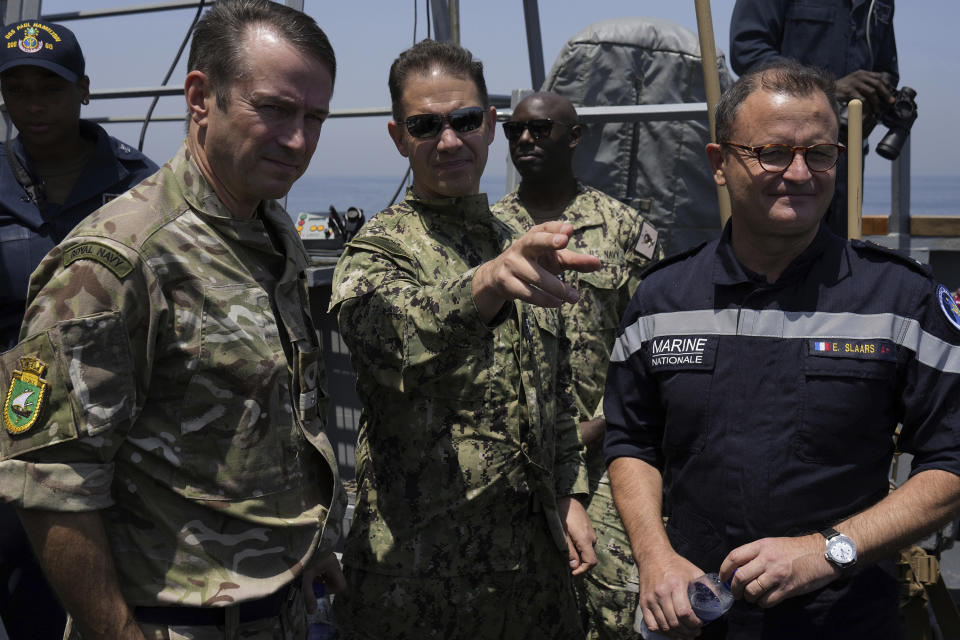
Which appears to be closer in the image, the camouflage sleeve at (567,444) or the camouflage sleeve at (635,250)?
the camouflage sleeve at (567,444)

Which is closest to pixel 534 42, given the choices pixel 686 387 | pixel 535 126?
pixel 535 126

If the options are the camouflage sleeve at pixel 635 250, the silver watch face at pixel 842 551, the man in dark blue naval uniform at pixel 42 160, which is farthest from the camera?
the camouflage sleeve at pixel 635 250

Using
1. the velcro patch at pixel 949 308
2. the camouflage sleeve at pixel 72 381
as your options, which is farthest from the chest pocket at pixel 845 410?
the camouflage sleeve at pixel 72 381

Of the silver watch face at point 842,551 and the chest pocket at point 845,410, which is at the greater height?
the chest pocket at point 845,410

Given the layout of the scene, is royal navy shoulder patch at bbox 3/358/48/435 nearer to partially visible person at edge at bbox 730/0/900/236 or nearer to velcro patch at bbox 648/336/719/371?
→ velcro patch at bbox 648/336/719/371

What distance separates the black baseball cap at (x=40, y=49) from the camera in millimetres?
2947

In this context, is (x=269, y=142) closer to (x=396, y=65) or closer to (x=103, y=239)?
(x=103, y=239)

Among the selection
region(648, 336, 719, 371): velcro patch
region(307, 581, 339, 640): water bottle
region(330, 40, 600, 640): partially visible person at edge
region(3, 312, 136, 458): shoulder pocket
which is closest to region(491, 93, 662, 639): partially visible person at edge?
region(330, 40, 600, 640): partially visible person at edge

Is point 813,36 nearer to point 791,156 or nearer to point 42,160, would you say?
point 791,156

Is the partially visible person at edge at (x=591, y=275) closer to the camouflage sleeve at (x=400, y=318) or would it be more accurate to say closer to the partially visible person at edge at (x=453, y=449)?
the partially visible person at edge at (x=453, y=449)

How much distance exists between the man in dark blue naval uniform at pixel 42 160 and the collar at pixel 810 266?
6.57ft

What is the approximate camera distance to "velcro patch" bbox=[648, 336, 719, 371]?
2123 mm

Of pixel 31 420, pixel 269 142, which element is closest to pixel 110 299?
pixel 31 420

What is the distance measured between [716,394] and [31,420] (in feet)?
4.75
